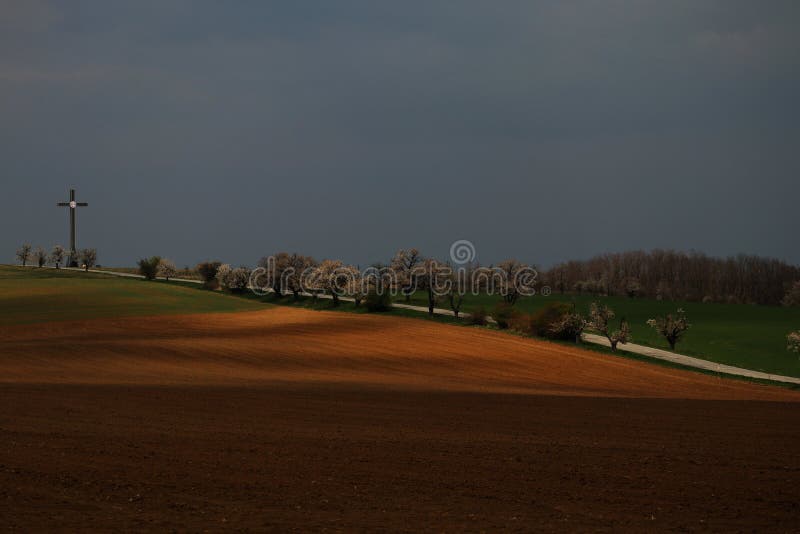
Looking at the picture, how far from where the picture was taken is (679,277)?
103438 mm

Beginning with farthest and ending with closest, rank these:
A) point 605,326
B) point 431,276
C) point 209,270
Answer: point 209,270 → point 431,276 → point 605,326

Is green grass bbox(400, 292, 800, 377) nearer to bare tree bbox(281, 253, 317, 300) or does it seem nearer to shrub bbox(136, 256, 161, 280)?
bare tree bbox(281, 253, 317, 300)

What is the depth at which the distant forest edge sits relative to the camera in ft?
322

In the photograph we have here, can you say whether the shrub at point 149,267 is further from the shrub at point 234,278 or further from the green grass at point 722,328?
the green grass at point 722,328

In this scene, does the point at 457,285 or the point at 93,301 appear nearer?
the point at 93,301

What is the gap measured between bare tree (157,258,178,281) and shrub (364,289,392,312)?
41.4 metres

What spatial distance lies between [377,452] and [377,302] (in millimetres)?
55026

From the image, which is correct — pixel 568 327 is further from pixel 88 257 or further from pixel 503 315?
pixel 88 257

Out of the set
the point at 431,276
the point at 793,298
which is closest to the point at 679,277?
the point at 793,298

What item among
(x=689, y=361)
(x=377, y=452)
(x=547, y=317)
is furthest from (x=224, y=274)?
(x=377, y=452)

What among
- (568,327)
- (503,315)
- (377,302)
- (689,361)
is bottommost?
(689,361)

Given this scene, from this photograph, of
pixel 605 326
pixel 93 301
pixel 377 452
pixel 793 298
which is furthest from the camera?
pixel 793 298

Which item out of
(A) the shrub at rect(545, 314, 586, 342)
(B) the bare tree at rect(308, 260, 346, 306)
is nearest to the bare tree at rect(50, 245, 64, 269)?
(B) the bare tree at rect(308, 260, 346, 306)

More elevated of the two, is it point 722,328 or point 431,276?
point 431,276
